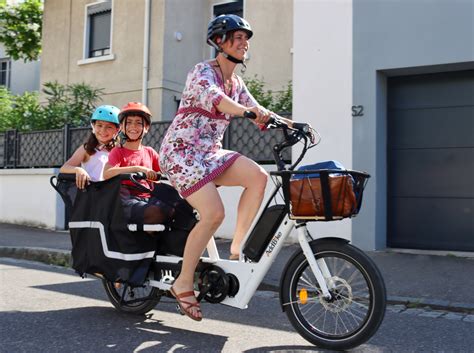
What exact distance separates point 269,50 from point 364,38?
5.21 metres

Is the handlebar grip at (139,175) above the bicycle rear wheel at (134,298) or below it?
above

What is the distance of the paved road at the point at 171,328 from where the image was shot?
11.0 ft

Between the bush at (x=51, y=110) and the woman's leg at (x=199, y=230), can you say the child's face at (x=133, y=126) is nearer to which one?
the woman's leg at (x=199, y=230)

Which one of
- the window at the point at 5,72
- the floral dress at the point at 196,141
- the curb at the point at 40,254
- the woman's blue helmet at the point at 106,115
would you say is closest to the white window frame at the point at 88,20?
the curb at the point at 40,254

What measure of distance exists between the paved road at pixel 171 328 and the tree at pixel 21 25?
1560 centimetres

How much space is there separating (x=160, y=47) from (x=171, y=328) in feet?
33.4

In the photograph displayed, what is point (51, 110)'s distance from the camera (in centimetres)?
1182

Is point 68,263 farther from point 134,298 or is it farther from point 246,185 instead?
point 246,185

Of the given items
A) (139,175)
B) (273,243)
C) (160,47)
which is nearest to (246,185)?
(273,243)

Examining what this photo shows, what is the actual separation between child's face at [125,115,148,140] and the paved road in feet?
4.12

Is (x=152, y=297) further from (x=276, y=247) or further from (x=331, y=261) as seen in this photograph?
(x=331, y=261)

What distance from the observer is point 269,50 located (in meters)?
12.6

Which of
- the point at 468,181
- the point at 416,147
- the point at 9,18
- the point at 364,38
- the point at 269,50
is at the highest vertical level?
the point at 9,18

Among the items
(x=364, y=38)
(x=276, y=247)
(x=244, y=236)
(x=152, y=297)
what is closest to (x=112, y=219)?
(x=152, y=297)
